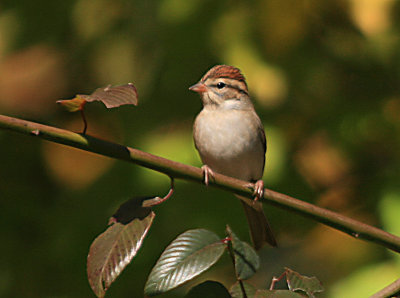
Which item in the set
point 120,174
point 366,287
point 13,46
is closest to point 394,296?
point 366,287

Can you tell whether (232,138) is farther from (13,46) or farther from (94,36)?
(13,46)

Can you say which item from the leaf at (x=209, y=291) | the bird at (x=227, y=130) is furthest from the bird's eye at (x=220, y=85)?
the leaf at (x=209, y=291)

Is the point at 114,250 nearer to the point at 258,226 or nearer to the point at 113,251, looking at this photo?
the point at 113,251

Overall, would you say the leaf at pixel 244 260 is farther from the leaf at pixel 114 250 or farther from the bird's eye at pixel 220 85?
the bird's eye at pixel 220 85

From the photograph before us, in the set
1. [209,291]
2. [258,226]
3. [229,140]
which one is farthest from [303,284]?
[229,140]

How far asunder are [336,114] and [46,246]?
1337 millimetres

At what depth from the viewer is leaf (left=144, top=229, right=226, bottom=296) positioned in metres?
1.05

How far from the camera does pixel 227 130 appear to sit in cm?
264

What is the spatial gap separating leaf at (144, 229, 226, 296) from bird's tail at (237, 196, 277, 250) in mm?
1140

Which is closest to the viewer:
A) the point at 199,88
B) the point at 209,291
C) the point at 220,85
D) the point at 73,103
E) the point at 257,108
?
the point at 209,291

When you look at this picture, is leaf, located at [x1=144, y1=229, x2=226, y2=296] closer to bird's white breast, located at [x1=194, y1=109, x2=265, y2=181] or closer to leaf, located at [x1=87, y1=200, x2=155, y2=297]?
leaf, located at [x1=87, y1=200, x2=155, y2=297]

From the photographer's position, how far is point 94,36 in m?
2.33

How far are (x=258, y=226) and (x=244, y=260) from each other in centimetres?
125

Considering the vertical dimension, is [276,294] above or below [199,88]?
below
